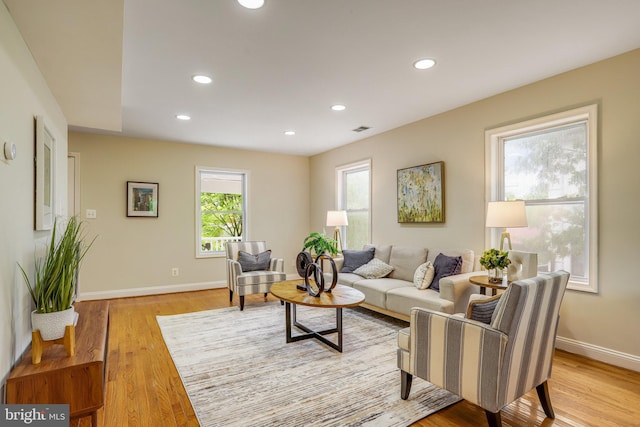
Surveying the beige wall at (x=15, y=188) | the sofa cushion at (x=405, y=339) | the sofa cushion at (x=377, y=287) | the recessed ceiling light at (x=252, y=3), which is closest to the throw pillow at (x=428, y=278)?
the sofa cushion at (x=377, y=287)

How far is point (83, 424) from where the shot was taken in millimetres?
1941

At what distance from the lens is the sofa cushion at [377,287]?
12.1 ft

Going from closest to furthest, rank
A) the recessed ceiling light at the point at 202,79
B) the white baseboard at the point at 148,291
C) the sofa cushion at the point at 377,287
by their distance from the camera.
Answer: the recessed ceiling light at the point at 202,79 < the sofa cushion at the point at 377,287 < the white baseboard at the point at 148,291

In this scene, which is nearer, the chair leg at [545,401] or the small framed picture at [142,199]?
the chair leg at [545,401]

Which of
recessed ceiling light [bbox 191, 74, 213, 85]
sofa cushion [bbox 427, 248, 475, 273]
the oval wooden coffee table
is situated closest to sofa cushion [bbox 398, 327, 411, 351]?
the oval wooden coffee table

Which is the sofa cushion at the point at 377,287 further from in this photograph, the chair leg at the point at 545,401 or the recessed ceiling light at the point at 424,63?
the recessed ceiling light at the point at 424,63

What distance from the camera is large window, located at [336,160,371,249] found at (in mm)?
5371

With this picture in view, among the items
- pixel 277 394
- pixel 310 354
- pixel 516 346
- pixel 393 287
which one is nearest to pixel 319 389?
pixel 277 394

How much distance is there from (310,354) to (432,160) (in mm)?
2737

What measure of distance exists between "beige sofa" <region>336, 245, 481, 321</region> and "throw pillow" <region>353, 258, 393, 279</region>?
62mm

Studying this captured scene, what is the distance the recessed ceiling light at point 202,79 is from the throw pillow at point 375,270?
111 inches

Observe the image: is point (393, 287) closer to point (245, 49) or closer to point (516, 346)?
point (516, 346)

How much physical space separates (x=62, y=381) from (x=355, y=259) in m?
3.50

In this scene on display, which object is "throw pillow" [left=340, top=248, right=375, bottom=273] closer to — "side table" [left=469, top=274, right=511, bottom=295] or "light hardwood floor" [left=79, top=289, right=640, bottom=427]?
"side table" [left=469, top=274, right=511, bottom=295]
